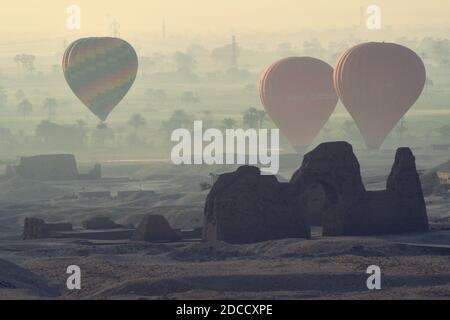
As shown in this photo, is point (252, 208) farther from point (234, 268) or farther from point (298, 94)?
point (298, 94)

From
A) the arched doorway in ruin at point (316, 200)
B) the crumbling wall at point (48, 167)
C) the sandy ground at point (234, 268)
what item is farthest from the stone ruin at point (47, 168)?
the arched doorway in ruin at point (316, 200)

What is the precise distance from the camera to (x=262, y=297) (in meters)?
55.8

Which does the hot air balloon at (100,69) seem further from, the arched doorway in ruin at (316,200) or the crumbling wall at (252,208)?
the crumbling wall at (252,208)

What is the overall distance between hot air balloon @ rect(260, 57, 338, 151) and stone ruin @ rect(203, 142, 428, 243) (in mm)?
46007

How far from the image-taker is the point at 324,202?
7569cm

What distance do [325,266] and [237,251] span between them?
263 inches

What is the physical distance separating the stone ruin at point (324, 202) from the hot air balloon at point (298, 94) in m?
46.0

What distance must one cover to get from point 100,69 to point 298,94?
15.1m

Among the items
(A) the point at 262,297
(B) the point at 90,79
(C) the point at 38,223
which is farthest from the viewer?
(B) the point at 90,79

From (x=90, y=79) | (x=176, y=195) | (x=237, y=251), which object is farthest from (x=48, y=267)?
(x=176, y=195)

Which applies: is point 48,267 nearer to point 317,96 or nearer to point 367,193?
point 367,193

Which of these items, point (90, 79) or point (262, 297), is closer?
point (262, 297)

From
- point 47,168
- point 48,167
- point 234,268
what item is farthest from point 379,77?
point 234,268

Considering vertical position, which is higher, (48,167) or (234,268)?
(48,167)
